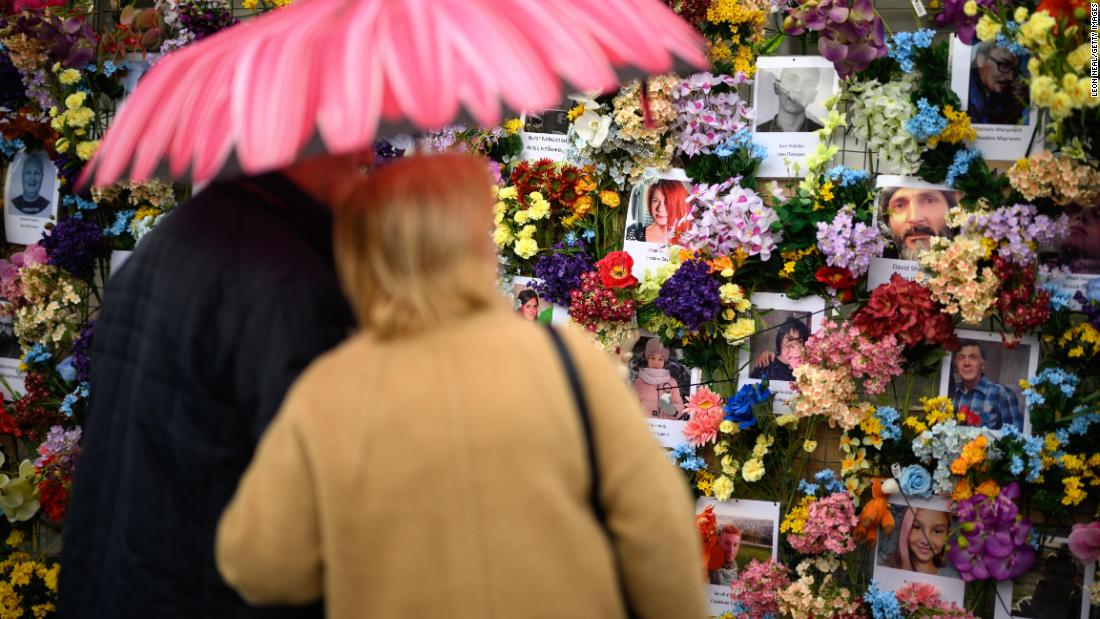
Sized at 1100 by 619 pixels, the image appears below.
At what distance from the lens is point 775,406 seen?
2561 mm

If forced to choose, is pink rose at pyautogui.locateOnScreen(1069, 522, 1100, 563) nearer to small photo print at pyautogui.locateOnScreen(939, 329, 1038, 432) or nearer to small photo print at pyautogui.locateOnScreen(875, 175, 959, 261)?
small photo print at pyautogui.locateOnScreen(939, 329, 1038, 432)

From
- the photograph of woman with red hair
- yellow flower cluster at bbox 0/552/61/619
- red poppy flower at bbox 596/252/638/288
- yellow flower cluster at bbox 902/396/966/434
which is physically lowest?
yellow flower cluster at bbox 0/552/61/619

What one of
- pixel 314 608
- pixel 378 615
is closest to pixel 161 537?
pixel 314 608

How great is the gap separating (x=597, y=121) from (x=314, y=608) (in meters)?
1.62

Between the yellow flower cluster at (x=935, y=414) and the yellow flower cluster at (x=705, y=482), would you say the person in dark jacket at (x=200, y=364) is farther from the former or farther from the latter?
the yellow flower cluster at (x=935, y=414)

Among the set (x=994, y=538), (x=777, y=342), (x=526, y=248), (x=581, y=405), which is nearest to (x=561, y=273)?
(x=526, y=248)

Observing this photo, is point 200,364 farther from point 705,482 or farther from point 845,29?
point 845,29

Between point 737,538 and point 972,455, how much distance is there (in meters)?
0.65

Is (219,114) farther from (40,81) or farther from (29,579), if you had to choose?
(29,579)

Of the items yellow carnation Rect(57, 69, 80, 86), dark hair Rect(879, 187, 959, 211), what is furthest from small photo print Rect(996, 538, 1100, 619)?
yellow carnation Rect(57, 69, 80, 86)

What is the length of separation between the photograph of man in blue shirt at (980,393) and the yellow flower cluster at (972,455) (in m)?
0.09

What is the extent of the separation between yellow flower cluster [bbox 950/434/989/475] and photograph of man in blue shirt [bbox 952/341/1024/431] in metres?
0.09

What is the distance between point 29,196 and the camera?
3.34 meters

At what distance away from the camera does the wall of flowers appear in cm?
227
